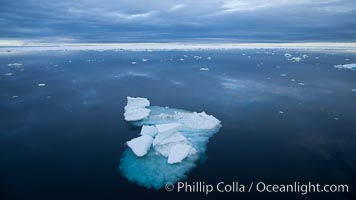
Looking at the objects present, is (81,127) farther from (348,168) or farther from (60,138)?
(348,168)

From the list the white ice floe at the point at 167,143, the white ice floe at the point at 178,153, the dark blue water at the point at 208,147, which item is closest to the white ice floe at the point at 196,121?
the dark blue water at the point at 208,147

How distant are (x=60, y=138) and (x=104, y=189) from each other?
19.9 ft

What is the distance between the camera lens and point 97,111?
18.6 metres

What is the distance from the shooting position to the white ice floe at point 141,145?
1082 cm

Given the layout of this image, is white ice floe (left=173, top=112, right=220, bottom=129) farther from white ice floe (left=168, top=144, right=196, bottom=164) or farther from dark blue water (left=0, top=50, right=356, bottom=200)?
white ice floe (left=168, top=144, right=196, bottom=164)

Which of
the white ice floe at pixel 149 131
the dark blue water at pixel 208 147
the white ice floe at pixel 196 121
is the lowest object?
the dark blue water at pixel 208 147

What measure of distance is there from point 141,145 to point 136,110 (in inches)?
237

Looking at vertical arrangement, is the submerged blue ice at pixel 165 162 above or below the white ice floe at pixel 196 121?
below

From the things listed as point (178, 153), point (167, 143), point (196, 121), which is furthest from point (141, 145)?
point (196, 121)

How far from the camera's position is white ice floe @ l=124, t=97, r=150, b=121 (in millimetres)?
15811

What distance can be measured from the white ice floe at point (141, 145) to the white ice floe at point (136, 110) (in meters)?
4.45

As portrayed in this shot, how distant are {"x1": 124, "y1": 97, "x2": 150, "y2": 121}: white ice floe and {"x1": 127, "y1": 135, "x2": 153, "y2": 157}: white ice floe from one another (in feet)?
14.6

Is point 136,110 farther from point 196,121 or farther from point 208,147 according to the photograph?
point 208,147

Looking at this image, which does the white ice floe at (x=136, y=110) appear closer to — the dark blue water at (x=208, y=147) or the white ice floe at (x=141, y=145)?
the dark blue water at (x=208, y=147)
